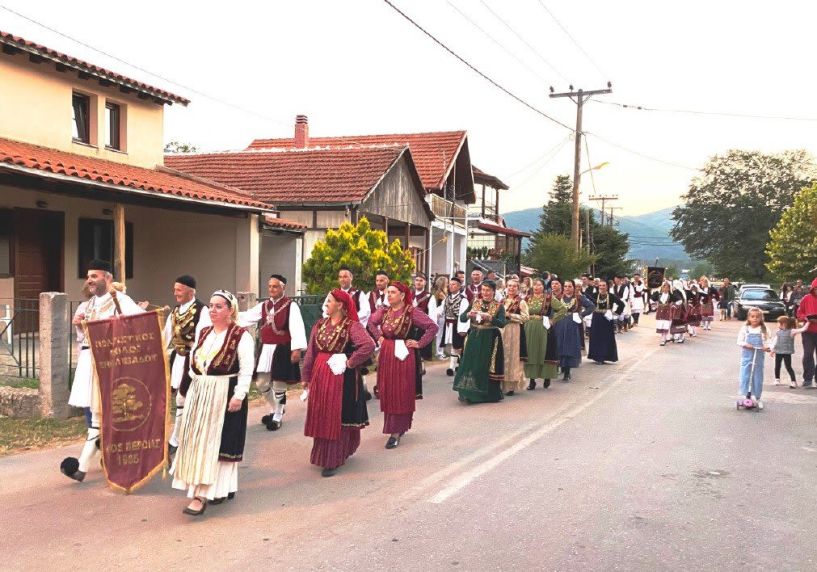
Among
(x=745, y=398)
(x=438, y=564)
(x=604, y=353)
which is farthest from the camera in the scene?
(x=604, y=353)

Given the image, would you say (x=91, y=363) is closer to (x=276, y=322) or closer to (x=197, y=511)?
(x=197, y=511)

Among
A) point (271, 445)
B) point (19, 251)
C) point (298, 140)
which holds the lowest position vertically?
point (271, 445)

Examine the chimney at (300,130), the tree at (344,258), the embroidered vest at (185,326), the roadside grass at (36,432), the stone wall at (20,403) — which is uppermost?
the chimney at (300,130)

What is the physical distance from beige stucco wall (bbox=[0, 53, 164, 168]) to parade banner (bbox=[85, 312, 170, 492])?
392 inches

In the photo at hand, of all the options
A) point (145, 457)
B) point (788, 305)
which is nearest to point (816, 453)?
point (145, 457)

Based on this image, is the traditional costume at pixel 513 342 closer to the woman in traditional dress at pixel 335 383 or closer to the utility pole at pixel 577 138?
Answer: the woman in traditional dress at pixel 335 383

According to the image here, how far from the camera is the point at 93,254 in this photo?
53.8ft

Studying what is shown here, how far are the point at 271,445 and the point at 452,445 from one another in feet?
6.08

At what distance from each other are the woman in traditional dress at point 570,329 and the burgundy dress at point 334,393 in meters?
6.66

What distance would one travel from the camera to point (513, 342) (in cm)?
1113

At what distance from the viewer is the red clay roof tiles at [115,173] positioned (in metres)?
11.5

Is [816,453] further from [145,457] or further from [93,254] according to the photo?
[93,254]

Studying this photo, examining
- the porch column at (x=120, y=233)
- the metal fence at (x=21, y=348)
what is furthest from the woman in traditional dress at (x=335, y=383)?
the porch column at (x=120, y=233)

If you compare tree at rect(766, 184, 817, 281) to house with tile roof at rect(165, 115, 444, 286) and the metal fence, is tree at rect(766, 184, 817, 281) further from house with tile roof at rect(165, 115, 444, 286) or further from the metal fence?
the metal fence
